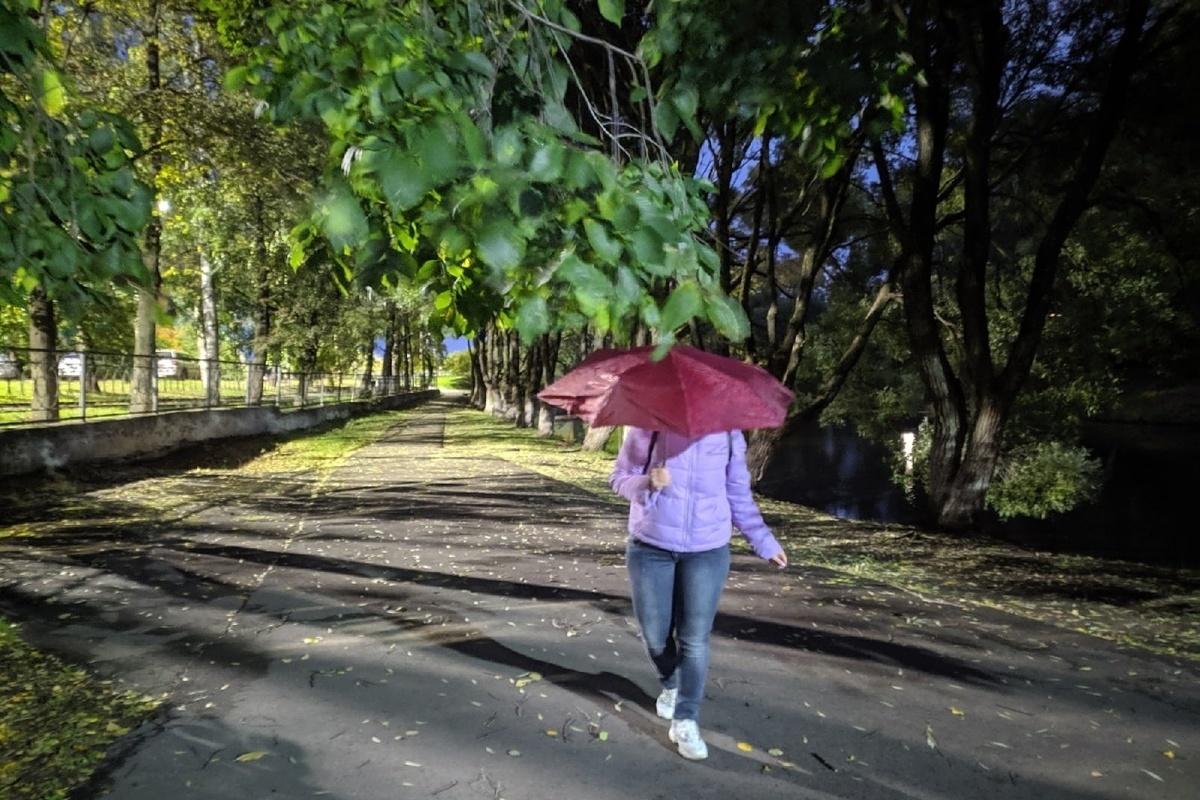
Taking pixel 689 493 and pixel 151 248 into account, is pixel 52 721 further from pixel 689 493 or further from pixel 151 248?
pixel 151 248

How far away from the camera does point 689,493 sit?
3.32 metres

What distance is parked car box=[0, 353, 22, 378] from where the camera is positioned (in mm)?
11124

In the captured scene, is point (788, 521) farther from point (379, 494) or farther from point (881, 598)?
point (379, 494)

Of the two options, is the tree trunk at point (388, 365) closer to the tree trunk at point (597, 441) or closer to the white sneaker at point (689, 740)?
the tree trunk at point (597, 441)

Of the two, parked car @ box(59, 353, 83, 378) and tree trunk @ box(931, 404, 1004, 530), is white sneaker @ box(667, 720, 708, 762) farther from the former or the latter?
parked car @ box(59, 353, 83, 378)

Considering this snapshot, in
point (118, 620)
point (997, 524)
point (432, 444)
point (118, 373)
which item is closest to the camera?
point (118, 620)

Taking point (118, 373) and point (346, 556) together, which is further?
point (118, 373)

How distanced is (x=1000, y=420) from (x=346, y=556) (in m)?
8.52

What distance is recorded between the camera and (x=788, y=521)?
10.9m

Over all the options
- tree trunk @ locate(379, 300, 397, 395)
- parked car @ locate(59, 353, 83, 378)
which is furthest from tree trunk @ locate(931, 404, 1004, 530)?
tree trunk @ locate(379, 300, 397, 395)

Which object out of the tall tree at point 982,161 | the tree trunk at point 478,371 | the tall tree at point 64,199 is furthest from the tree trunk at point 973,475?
the tree trunk at point 478,371

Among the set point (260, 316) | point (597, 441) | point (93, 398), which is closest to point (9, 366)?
point (93, 398)

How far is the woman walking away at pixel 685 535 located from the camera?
3.32 m

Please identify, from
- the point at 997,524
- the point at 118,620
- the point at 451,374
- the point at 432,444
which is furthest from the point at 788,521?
the point at 451,374
